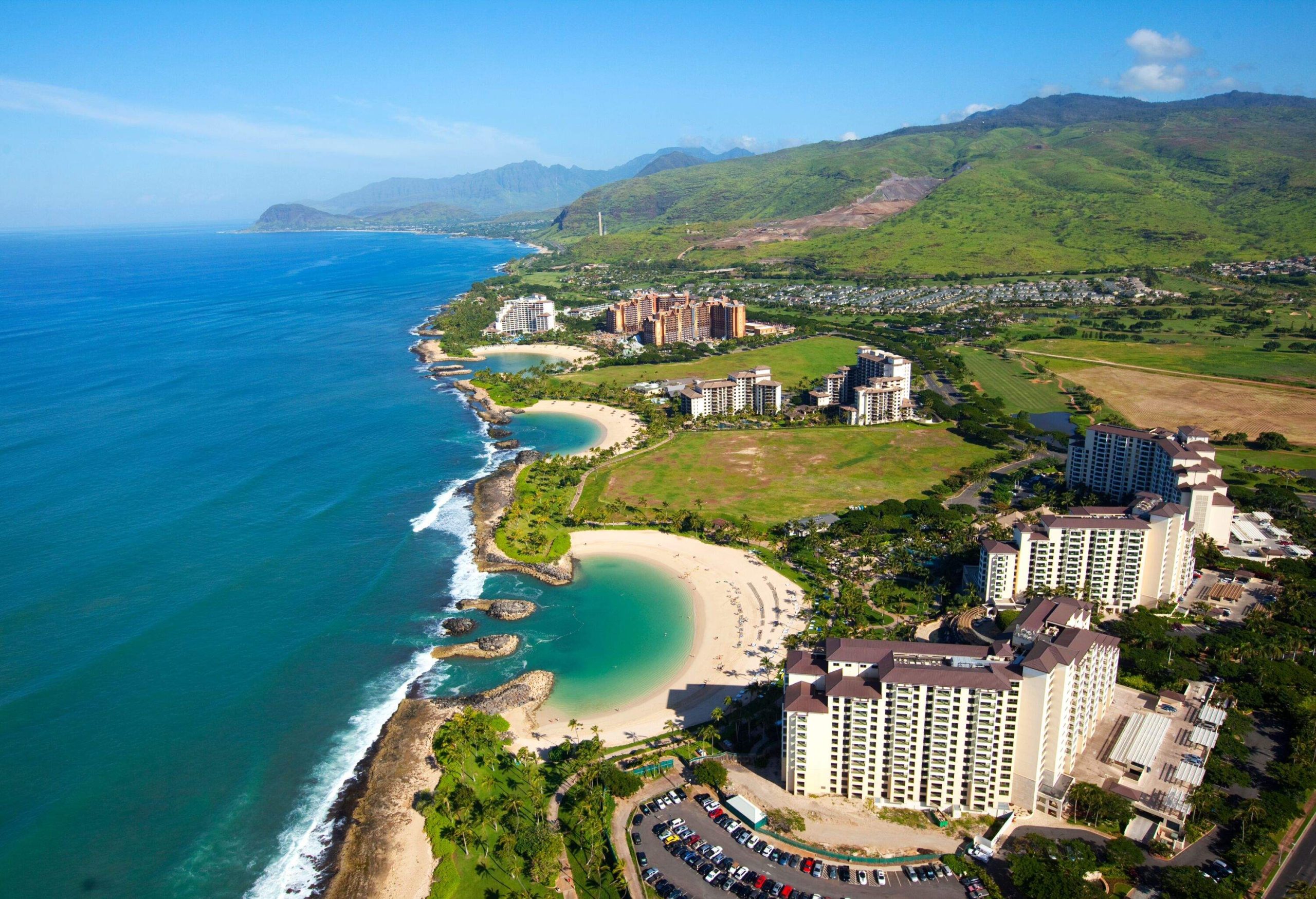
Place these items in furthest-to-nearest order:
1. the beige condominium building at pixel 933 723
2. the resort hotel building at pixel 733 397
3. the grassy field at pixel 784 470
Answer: the resort hotel building at pixel 733 397 → the grassy field at pixel 784 470 → the beige condominium building at pixel 933 723

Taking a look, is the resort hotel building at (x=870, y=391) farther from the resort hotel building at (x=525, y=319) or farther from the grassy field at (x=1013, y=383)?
the resort hotel building at (x=525, y=319)

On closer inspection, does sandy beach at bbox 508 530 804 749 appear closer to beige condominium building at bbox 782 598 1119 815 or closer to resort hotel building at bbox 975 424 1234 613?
beige condominium building at bbox 782 598 1119 815

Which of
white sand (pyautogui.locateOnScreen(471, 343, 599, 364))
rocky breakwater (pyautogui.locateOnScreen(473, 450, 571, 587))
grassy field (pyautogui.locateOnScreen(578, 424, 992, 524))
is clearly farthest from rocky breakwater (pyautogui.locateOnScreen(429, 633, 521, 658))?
white sand (pyautogui.locateOnScreen(471, 343, 599, 364))

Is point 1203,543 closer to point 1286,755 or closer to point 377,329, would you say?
point 1286,755

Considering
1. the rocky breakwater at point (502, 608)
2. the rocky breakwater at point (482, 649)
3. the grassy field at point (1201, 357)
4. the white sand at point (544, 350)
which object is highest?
the grassy field at point (1201, 357)

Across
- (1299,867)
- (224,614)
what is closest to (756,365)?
(224,614)

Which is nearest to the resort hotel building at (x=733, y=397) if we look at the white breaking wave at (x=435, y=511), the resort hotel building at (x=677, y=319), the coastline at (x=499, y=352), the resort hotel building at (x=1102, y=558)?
the white breaking wave at (x=435, y=511)

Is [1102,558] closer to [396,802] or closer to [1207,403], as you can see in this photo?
[396,802]
